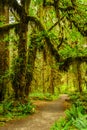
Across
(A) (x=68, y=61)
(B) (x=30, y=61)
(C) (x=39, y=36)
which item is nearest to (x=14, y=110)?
(A) (x=68, y=61)

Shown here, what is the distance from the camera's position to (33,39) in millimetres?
19875

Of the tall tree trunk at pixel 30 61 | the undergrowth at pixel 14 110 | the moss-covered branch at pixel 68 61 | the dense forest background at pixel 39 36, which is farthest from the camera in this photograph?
the tall tree trunk at pixel 30 61

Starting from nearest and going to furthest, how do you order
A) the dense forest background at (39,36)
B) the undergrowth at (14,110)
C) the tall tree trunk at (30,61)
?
the undergrowth at (14,110) < the dense forest background at (39,36) < the tall tree trunk at (30,61)

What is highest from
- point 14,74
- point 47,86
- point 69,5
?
point 69,5

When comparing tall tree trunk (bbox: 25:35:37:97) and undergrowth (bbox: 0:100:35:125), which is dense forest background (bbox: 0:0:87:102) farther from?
undergrowth (bbox: 0:100:35:125)

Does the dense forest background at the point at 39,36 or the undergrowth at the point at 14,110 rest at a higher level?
the dense forest background at the point at 39,36

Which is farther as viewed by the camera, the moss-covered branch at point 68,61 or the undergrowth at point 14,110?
the moss-covered branch at point 68,61

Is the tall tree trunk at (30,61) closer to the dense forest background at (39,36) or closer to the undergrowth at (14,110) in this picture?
the dense forest background at (39,36)

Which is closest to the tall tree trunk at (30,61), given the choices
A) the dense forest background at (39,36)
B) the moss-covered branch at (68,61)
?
the dense forest background at (39,36)

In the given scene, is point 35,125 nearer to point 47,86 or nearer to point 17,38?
point 17,38

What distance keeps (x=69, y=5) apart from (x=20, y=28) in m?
3.03

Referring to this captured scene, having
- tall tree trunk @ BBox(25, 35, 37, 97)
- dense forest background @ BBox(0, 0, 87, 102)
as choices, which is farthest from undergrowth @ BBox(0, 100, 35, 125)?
tall tree trunk @ BBox(25, 35, 37, 97)

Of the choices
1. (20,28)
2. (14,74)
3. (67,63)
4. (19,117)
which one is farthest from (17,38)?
(19,117)

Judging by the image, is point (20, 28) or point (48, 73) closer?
point (20, 28)
